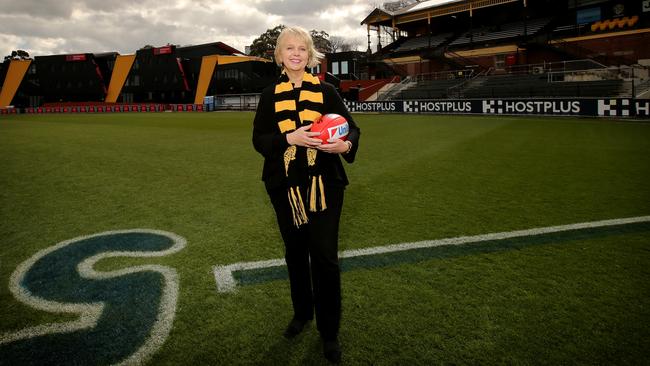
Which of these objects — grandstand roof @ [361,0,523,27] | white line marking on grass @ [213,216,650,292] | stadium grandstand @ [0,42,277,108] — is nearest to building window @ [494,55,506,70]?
grandstand roof @ [361,0,523,27]

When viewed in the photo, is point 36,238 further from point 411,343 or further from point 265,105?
point 411,343

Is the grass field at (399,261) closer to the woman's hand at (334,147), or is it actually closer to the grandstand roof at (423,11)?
the woman's hand at (334,147)

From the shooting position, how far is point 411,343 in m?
2.74

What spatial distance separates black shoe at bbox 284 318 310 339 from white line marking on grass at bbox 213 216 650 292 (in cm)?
75

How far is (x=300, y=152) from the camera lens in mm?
2756

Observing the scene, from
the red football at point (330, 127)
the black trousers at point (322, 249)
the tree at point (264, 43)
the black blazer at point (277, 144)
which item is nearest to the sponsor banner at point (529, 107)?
the black blazer at point (277, 144)

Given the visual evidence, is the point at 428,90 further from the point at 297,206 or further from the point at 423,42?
the point at 297,206

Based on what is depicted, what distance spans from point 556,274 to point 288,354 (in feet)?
8.10

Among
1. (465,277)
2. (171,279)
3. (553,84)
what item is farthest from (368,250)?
(553,84)

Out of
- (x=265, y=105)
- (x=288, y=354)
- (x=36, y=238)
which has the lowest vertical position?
(x=288, y=354)

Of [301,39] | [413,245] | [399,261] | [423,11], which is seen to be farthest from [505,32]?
[301,39]

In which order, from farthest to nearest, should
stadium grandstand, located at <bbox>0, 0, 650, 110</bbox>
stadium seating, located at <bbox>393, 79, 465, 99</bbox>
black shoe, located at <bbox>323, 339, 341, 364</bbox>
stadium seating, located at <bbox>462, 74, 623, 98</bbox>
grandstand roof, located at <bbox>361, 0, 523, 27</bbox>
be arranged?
grandstand roof, located at <bbox>361, 0, 523, 27</bbox>
stadium seating, located at <bbox>393, 79, 465, 99</bbox>
stadium grandstand, located at <bbox>0, 0, 650, 110</bbox>
stadium seating, located at <bbox>462, 74, 623, 98</bbox>
black shoe, located at <bbox>323, 339, 341, 364</bbox>

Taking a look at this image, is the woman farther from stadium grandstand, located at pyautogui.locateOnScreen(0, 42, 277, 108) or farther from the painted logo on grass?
stadium grandstand, located at pyautogui.locateOnScreen(0, 42, 277, 108)

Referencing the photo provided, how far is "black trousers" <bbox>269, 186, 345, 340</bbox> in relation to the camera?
2701 millimetres
